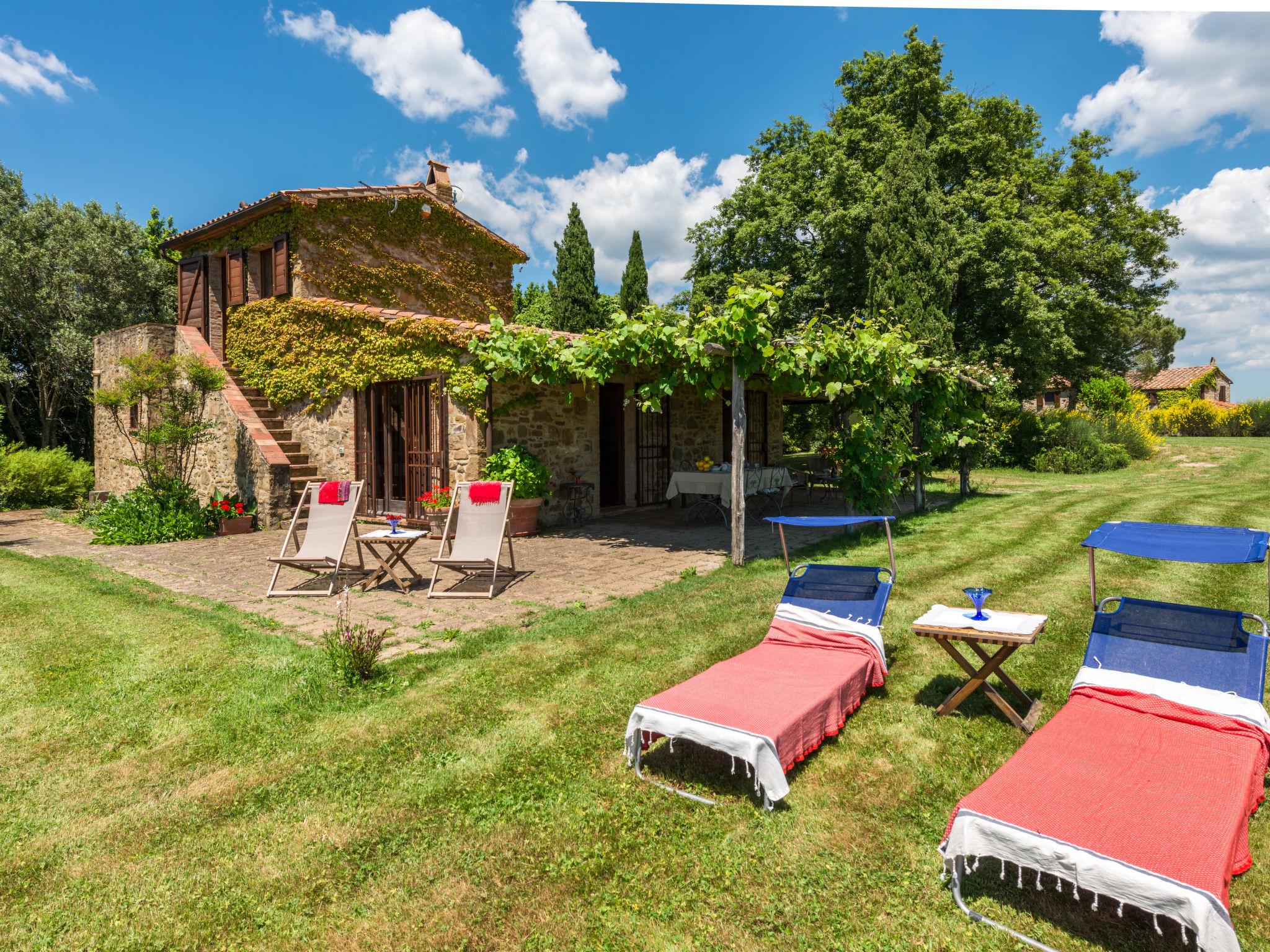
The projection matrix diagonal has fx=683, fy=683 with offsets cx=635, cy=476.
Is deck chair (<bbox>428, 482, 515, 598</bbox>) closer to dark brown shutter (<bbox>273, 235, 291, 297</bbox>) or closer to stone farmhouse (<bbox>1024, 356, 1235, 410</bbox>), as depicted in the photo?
dark brown shutter (<bbox>273, 235, 291, 297</bbox>)

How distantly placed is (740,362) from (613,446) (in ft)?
18.5

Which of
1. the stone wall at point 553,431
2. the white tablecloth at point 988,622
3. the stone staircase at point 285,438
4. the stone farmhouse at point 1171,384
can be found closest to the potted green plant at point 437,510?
the stone wall at point 553,431

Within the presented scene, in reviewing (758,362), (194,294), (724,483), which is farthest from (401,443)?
(194,294)

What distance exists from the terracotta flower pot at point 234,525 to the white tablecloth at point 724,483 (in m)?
6.47

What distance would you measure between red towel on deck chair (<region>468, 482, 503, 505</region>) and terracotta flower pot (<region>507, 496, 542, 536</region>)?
2.43 m

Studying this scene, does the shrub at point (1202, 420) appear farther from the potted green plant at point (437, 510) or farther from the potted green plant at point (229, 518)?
the potted green plant at point (229, 518)

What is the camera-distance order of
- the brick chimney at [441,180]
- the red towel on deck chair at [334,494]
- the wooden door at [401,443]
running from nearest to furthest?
1. the red towel on deck chair at [334,494]
2. the wooden door at [401,443]
3. the brick chimney at [441,180]

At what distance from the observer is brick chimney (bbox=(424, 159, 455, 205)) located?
48.1 feet

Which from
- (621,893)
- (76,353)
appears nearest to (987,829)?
(621,893)

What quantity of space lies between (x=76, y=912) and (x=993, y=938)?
291cm

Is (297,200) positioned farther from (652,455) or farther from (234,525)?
(652,455)

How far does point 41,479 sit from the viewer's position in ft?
46.8

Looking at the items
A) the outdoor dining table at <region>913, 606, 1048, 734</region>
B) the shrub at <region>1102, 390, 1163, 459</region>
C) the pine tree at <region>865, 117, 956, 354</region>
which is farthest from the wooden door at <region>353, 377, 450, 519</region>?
the shrub at <region>1102, 390, 1163, 459</region>

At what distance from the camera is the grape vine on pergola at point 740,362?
23.4 feet
